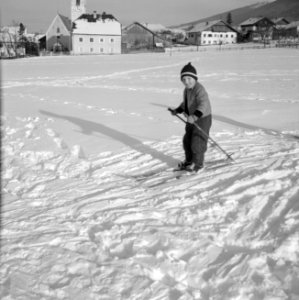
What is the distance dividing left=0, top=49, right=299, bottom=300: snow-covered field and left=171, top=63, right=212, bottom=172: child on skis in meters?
0.27

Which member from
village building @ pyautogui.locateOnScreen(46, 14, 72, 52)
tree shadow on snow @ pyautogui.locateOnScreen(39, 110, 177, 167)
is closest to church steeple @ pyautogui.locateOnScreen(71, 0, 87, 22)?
village building @ pyautogui.locateOnScreen(46, 14, 72, 52)

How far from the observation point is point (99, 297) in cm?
271

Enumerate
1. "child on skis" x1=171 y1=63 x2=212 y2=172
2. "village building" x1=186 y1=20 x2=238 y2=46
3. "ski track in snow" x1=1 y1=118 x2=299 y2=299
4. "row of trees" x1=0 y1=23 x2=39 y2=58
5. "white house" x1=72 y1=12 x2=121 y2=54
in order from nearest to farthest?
"ski track in snow" x1=1 y1=118 x2=299 y2=299, "child on skis" x1=171 y1=63 x2=212 y2=172, "row of trees" x1=0 y1=23 x2=39 y2=58, "white house" x1=72 y1=12 x2=121 y2=54, "village building" x1=186 y1=20 x2=238 y2=46

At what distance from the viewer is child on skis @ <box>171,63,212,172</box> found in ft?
15.9

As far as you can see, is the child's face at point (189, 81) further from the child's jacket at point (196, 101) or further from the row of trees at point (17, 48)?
the row of trees at point (17, 48)

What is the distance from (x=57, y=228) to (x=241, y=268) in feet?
6.44

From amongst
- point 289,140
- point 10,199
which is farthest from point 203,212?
point 289,140

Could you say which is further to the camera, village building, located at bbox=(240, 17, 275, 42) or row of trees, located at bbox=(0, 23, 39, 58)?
village building, located at bbox=(240, 17, 275, 42)

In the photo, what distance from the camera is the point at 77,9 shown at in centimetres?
6875

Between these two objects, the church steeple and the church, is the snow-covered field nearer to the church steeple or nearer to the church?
the church

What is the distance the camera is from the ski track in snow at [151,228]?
2805 mm

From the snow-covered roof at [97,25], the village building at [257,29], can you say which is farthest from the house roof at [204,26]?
the snow-covered roof at [97,25]

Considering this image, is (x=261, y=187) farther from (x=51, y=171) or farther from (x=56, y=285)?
(x=51, y=171)

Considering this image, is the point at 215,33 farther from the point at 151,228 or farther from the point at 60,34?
the point at 151,228
